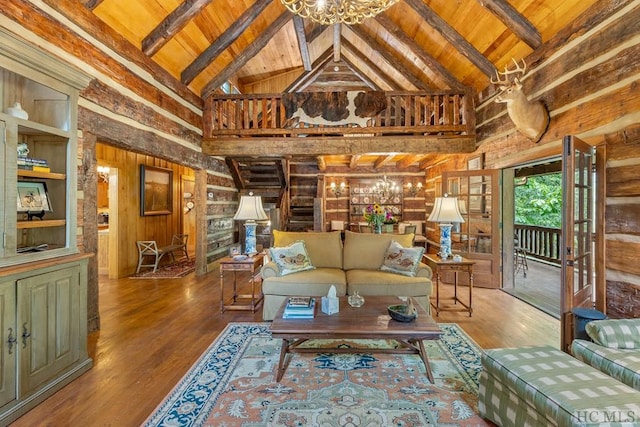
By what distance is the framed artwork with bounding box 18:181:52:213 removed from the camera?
7.24ft

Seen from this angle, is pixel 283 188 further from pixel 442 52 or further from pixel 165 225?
A: pixel 442 52

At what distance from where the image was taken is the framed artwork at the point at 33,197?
2.21 metres

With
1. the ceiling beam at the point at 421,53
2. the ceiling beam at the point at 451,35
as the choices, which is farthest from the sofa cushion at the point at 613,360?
the ceiling beam at the point at 421,53

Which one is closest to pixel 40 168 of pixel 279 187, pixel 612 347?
pixel 612 347

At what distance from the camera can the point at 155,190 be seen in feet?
22.1

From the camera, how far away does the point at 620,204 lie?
272cm

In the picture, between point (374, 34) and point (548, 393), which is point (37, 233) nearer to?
point (548, 393)

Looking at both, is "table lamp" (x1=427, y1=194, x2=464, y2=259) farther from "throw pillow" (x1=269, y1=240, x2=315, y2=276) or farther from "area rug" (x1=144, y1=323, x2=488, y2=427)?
"throw pillow" (x1=269, y1=240, x2=315, y2=276)

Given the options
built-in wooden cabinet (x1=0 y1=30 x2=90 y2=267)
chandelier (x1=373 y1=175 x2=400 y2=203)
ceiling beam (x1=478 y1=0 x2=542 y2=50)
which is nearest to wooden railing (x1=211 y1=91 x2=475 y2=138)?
ceiling beam (x1=478 y1=0 x2=542 y2=50)

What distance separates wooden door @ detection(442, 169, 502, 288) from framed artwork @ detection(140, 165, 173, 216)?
601 cm

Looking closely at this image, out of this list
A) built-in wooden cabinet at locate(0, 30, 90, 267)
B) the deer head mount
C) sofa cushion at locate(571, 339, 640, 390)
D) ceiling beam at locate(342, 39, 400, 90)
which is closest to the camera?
sofa cushion at locate(571, 339, 640, 390)

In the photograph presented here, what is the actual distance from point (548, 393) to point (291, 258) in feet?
8.78

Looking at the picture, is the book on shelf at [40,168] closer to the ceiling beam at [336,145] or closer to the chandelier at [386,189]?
the ceiling beam at [336,145]

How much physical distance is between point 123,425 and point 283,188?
258 inches
